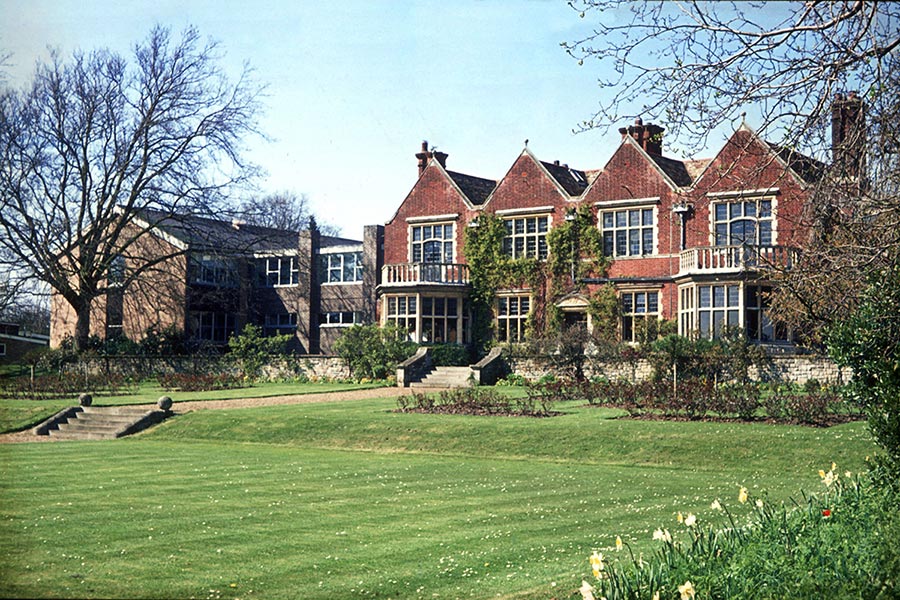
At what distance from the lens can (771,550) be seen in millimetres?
7277

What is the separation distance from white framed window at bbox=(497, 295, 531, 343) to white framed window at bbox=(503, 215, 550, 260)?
1910 millimetres

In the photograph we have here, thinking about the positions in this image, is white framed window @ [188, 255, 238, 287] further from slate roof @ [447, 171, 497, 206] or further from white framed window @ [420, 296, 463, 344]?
slate roof @ [447, 171, 497, 206]

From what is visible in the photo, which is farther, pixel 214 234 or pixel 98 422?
pixel 214 234

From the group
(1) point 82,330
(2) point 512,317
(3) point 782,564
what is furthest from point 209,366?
(3) point 782,564

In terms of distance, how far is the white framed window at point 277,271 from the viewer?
5028cm

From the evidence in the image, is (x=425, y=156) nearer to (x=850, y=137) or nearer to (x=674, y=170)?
(x=674, y=170)

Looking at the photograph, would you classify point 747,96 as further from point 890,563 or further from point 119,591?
point 119,591

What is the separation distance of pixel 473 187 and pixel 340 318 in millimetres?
10755

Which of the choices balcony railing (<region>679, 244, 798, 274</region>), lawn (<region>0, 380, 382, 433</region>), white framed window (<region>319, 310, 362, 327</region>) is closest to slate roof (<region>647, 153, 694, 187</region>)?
balcony railing (<region>679, 244, 798, 274</region>)

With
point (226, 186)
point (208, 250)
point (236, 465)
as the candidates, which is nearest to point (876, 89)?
point (236, 465)

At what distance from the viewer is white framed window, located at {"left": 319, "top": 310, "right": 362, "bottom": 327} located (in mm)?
48250

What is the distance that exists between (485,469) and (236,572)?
27.4 feet

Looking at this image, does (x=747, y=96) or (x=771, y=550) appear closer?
(x=771, y=550)

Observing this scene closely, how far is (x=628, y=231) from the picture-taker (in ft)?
123
